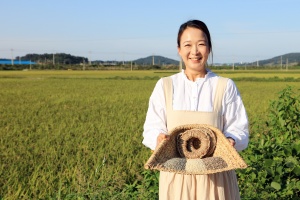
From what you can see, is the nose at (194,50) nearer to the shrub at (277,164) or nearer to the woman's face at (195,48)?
the woman's face at (195,48)

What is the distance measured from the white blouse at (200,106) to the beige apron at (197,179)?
0.09 ft

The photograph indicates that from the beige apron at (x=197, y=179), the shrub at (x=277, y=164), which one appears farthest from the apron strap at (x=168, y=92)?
the shrub at (x=277, y=164)

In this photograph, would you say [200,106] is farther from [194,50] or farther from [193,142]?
[194,50]

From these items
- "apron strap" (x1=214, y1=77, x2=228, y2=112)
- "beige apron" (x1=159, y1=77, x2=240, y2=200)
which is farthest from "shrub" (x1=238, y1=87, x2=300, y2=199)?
"apron strap" (x1=214, y1=77, x2=228, y2=112)

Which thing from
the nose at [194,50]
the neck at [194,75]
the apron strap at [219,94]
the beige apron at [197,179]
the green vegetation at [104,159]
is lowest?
the green vegetation at [104,159]

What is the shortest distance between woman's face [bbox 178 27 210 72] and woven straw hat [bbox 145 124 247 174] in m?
0.33

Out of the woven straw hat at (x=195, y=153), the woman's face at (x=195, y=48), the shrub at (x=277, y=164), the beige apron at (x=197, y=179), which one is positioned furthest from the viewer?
the shrub at (x=277, y=164)

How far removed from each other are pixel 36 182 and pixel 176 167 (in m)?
2.81

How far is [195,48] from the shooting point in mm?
2213

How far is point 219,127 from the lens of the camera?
2.20 m

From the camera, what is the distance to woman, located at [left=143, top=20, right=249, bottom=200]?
6.97 ft

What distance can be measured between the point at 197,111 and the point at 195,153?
21cm

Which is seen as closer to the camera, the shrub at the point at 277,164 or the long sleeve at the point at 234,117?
the long sleeve at the point at 234,117

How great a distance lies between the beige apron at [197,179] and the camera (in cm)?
211
